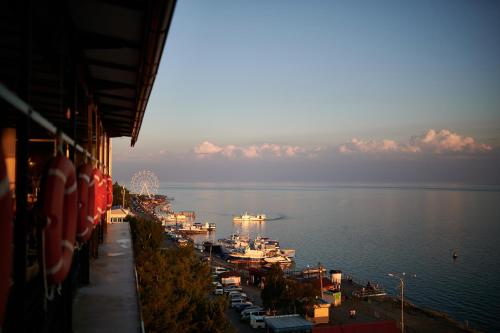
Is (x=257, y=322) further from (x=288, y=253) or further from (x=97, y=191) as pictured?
Answer: (x=288, y=253)

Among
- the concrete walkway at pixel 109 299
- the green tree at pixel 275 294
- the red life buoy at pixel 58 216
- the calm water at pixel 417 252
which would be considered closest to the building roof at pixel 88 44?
the red life buoy at pixel 58 216

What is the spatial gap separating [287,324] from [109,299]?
41.3ft

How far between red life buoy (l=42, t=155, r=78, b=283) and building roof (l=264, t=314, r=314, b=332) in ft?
48.8

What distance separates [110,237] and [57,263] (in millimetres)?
8938

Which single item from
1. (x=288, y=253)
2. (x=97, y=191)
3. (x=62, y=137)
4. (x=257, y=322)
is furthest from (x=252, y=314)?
(x=288, y=253)

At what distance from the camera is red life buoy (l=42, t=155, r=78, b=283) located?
1738mm

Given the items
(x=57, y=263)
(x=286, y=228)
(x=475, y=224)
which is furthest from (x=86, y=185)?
(x=475, y=224)

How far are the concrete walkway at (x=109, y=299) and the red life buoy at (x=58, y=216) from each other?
2.29 metres

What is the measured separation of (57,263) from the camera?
72.1 inches

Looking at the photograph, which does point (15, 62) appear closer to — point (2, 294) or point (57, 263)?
point (57, 263)

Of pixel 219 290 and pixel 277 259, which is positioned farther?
pixel 277 259

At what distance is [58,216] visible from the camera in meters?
1.77

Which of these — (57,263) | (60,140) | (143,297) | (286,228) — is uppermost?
(60,140)

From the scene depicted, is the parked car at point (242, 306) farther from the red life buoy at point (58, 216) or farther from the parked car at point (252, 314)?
the red life buoy at point (58, 216)
